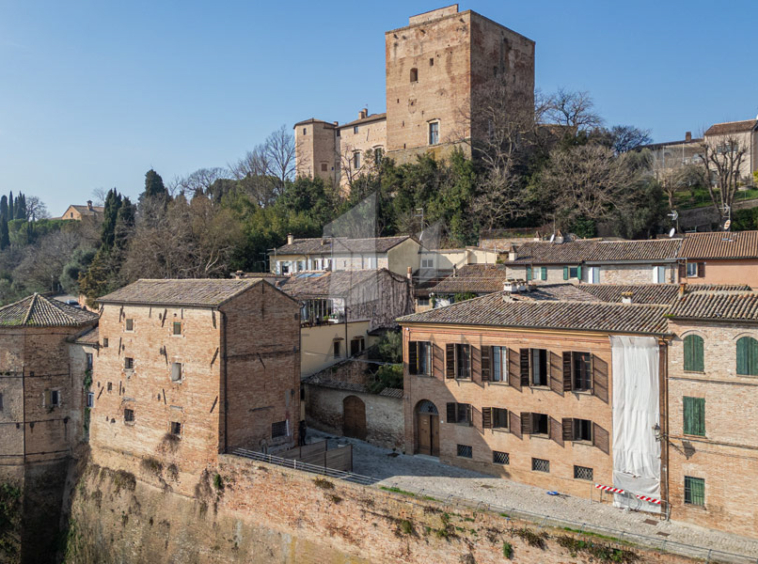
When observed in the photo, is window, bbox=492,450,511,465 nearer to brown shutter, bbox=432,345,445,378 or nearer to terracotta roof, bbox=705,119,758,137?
brown shutter, bbox=432,345,445,378

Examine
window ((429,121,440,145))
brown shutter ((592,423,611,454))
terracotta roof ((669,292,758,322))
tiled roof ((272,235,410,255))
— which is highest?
window ((429,121,440,145))

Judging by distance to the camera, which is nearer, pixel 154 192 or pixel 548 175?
pixel 548 175

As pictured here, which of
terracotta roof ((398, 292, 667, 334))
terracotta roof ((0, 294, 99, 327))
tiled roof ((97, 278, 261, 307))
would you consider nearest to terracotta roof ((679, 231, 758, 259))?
terracotta roof ((398, 292, 667, 334))

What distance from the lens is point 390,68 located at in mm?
49500

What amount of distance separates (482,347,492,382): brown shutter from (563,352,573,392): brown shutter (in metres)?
2.36

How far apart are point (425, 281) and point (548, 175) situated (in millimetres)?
11925

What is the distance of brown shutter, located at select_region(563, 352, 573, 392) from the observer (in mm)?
18328

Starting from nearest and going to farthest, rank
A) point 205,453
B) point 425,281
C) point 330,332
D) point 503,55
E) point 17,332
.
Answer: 1. point 205,453
2. point 17,332
3. point 330,332
4. point 425,281
5. point 503,55

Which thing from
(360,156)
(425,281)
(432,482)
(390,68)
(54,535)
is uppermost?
(390,68)

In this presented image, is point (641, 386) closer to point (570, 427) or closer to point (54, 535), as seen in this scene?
point (570, 427)

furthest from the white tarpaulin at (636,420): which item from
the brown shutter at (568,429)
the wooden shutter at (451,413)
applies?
the wooden shutter at (451,413)

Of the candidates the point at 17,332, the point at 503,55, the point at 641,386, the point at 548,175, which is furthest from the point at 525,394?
the point at 503,55

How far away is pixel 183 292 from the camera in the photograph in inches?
862

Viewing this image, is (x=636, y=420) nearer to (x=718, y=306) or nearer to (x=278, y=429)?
(x=718, y=306)
